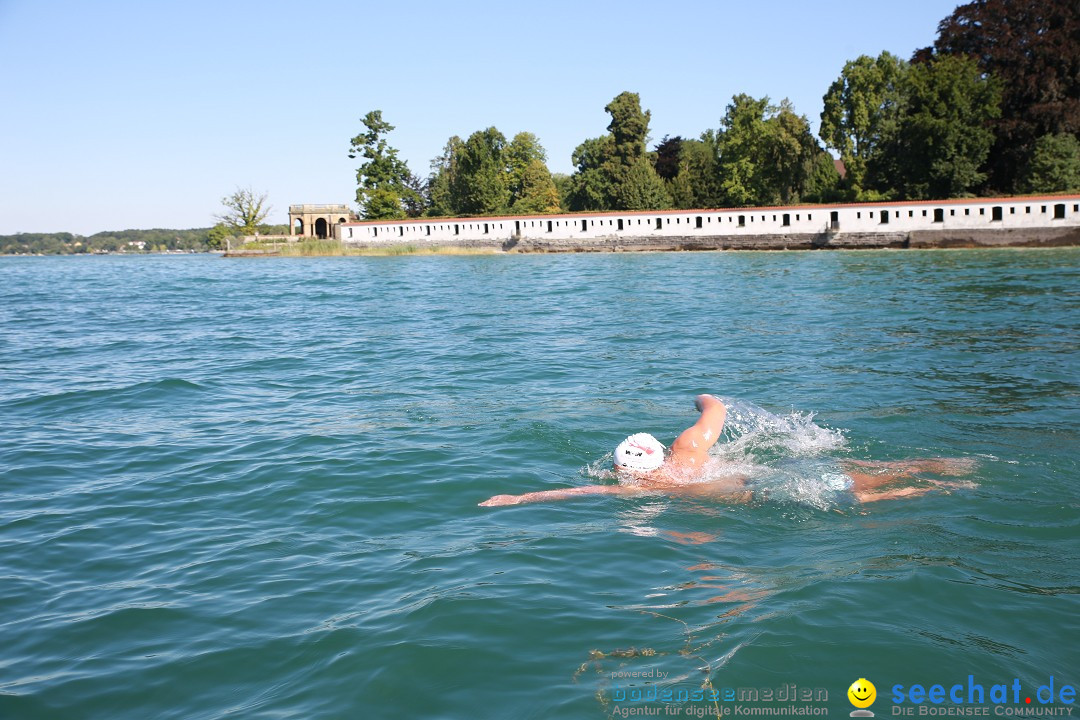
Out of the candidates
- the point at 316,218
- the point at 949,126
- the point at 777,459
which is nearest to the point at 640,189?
the point at 949,126

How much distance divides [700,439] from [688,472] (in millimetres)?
347

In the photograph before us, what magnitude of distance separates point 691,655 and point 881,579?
1.72 meters

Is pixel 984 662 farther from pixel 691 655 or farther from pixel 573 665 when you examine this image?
pixel 573 665

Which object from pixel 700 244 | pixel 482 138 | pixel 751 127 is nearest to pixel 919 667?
pixel 700 244

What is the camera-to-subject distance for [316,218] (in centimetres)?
9100

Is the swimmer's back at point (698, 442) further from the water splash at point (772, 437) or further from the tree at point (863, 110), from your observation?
the tree at point (863, 110)

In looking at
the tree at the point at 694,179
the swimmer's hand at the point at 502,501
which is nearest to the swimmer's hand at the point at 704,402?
the swimmer's hand at the point at 502,501

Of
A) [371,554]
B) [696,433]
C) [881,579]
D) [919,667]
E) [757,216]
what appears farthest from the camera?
[757,216]

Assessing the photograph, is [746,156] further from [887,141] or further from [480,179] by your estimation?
[480,179]

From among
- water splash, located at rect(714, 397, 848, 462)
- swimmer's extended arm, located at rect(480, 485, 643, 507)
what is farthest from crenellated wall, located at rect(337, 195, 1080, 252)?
swimmer's extended arm, located at rect(480, 485, 643, 507)

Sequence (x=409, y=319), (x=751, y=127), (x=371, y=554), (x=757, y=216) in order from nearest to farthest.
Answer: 1. (x=371, y=554)
2. (x=409, y=319)
3. (x=757, y=216)
4. (x=751, y=127)

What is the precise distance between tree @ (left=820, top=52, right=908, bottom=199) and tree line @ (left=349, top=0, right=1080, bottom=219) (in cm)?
10

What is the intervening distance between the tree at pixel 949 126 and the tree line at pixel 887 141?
0.33 ft

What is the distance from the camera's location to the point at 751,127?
234 ft
